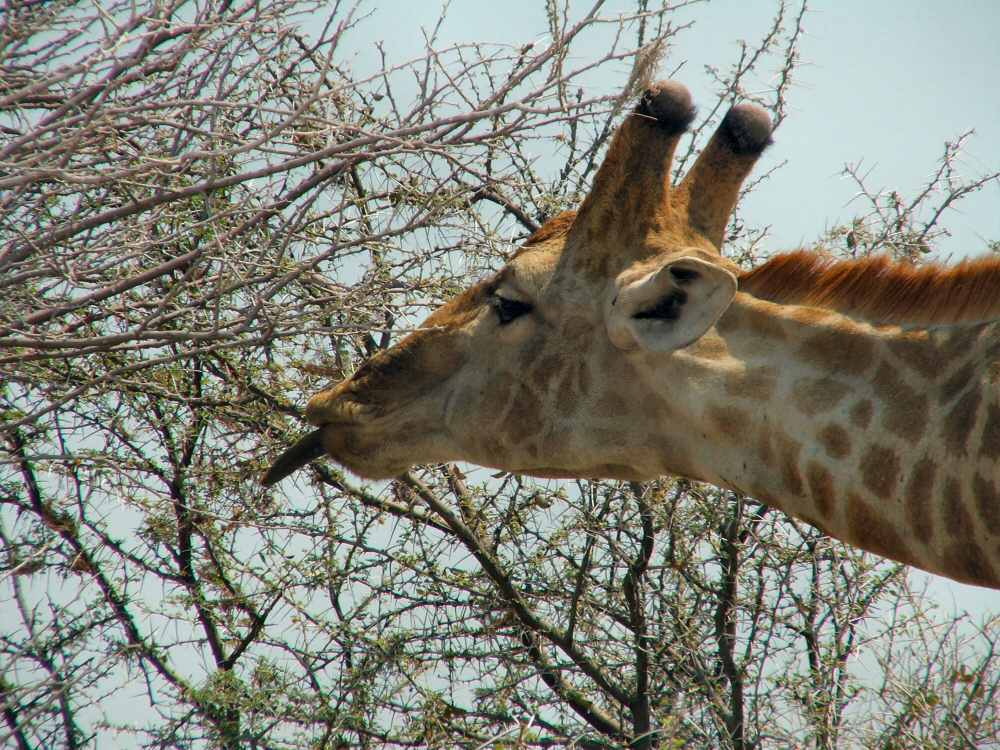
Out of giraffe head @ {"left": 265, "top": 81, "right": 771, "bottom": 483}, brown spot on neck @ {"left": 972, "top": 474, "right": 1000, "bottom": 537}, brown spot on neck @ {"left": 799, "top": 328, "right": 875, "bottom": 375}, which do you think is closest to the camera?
brown spot on neck @ {"left": 972, "top": 474, "right": 1000, "bottom": 537}

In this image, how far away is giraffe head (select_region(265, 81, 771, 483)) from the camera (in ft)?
11.4

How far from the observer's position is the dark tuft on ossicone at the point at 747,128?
3.92 m

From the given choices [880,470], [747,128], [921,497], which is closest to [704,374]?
[880,470]

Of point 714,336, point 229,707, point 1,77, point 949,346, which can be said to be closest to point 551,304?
point 714,336

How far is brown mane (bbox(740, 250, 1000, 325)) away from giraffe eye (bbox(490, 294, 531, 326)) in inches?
28.5

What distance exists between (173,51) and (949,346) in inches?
102

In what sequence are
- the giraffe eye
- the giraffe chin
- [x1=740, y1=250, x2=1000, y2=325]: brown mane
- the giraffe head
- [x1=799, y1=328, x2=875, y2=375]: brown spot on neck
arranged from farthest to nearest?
the giraffe eye → the giraffe chin → the giraffe head → [x1=799, y1=328, x2=875, y2=375]: brown spot on neck → [x1=740, y1=250, x2=1000, y2=325]: brown mane

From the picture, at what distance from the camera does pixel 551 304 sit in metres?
3.71

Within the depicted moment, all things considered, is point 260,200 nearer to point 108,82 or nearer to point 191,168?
point 191,168

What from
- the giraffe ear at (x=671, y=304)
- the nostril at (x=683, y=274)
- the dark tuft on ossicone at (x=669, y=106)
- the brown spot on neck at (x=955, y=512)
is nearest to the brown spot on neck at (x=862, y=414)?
the brown spot on neck at (x=955, y=512)

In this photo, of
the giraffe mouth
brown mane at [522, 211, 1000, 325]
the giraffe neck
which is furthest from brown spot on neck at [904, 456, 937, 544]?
the giraffe mouth

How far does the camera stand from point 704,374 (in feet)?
10.7

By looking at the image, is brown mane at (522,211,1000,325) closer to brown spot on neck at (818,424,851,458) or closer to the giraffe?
the giraffe

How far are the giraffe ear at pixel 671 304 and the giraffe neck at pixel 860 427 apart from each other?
0.13 meters
